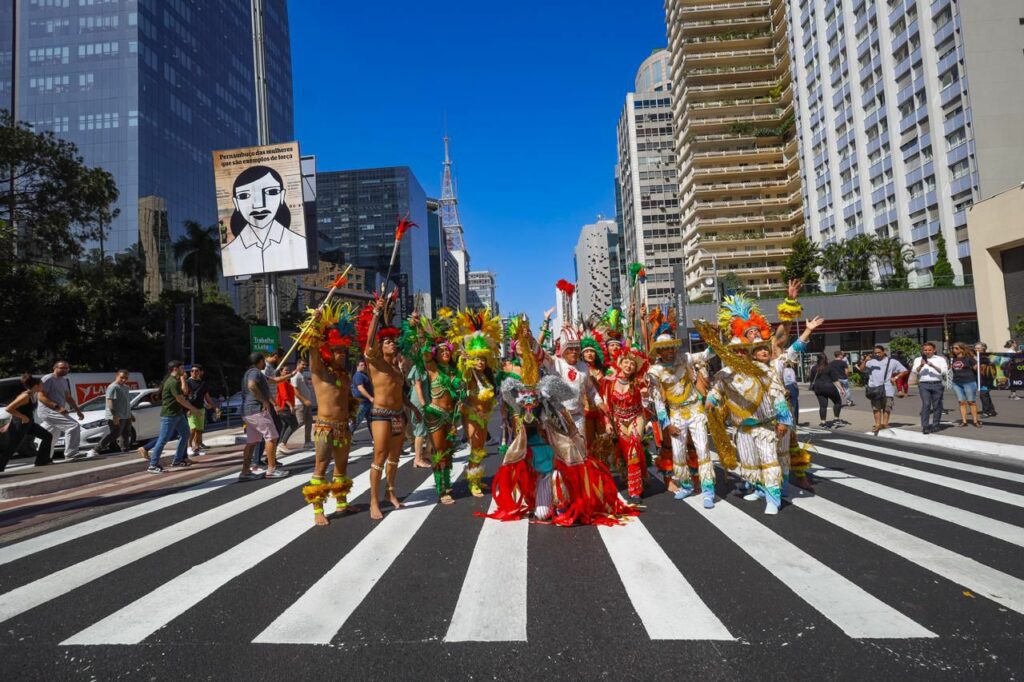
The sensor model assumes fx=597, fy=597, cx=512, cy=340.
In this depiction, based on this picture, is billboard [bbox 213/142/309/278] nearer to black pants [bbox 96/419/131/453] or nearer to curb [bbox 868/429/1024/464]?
black pants [bbox 96/419/131/453]

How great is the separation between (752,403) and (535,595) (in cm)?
319

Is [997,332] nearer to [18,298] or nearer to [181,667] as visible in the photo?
[181,667]

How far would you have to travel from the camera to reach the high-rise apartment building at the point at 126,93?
5794cm

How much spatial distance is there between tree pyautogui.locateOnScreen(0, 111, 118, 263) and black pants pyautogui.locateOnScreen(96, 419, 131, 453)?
13.9m

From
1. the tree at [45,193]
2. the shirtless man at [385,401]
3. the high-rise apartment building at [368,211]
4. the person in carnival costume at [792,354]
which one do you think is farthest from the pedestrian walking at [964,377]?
the high-rise apartment building at [368,211]

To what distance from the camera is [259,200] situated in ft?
58.7

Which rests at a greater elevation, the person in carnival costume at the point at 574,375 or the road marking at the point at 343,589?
the person in carnival costume at the point at 574,375

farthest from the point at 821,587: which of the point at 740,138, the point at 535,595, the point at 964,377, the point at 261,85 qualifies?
the point at 740,138

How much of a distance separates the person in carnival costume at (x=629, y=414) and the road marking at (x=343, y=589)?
226 centimetres

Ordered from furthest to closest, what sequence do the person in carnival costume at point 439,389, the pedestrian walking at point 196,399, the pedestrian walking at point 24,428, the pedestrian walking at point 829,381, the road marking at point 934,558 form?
the pedestrian walking at point 829,381
the pedestrian walking at point 196,399
the pedestrian walking at point 24,428
the person in carnival costume at point 439,389
the road marking at point 934,558

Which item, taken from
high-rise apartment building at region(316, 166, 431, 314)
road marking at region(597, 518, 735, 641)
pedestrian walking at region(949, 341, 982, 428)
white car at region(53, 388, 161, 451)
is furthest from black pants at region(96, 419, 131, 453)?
high-rise apartment building at region(316, 166, 431, 314)

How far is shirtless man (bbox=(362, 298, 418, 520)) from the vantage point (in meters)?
6.19

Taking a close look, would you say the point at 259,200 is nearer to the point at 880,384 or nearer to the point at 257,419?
the point at 257,419

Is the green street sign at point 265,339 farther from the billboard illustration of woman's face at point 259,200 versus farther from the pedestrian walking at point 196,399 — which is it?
the pedestrian walking at point 196,399
